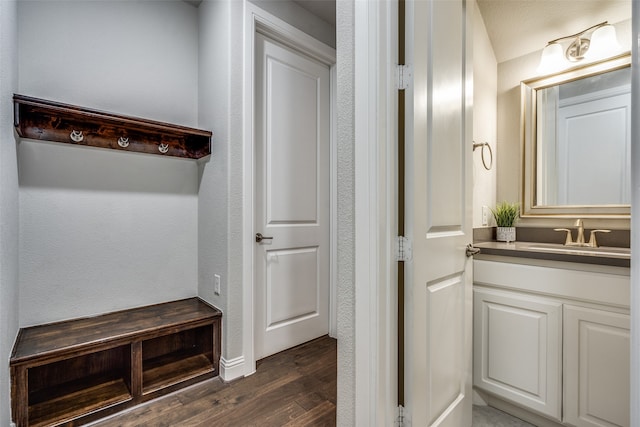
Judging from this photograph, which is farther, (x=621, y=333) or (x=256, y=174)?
(x=256, y=174)

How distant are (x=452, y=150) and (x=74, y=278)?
2.21m

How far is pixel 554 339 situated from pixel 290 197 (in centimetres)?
A: 174

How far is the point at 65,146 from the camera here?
1.80 m

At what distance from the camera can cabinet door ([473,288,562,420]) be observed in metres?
1.41

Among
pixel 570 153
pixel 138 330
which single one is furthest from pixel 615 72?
pixel 138 330

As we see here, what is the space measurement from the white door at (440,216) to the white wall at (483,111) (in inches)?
19.5

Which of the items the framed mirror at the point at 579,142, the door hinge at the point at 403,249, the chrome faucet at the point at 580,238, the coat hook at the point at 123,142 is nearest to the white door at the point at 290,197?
the coat hook at the point at 123,142

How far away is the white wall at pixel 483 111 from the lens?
75.5 inches

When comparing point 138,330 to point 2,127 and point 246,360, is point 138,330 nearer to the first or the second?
point 246,360

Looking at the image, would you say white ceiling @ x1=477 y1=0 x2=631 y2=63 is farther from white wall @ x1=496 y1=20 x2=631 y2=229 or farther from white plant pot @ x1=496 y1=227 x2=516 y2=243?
white plant pot @ x1=496 y1=227 x2=516 y2=243

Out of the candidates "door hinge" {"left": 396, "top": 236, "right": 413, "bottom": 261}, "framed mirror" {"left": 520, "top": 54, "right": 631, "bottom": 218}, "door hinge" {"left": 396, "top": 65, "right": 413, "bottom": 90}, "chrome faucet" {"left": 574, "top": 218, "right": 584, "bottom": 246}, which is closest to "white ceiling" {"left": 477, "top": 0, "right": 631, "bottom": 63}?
"framed mirror" {"left": 520, "top": 54, "right": 631, "bottom": 218}

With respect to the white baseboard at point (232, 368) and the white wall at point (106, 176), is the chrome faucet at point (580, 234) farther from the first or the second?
the white wall at point (106, 176)

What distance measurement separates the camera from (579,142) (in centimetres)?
178

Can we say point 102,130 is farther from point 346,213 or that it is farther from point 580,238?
point 580,238
